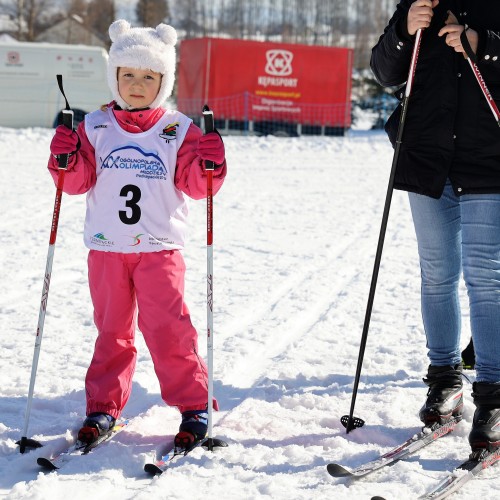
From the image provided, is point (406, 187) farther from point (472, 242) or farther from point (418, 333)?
point (418, 333)

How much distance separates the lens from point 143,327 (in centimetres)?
343

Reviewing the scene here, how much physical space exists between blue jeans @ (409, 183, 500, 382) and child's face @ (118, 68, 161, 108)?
1179 mm

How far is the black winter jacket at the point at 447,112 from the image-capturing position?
3146mm

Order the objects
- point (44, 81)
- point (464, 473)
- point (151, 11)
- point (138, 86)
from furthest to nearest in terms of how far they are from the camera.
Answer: point (151, 11) → point (44, 81) → point (138, 86) → point (464, 473)

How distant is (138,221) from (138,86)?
58cm

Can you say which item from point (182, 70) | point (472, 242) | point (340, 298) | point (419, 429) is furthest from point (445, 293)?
point (182, 70)

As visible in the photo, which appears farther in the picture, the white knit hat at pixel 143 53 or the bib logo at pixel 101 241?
the white knit hat at pixel 143 53

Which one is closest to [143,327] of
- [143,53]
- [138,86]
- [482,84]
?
[138,86]

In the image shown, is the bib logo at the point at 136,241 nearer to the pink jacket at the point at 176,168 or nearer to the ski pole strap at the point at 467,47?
the pink jacket at the point at 176,168

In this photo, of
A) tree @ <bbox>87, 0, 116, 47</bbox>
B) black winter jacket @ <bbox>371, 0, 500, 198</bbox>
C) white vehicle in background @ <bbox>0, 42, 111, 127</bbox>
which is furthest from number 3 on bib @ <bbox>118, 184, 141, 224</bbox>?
tree @ <bbox>87, 0, 116, 47</bbox>

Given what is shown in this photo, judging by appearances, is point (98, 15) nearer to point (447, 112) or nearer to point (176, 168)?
point (176, 168)

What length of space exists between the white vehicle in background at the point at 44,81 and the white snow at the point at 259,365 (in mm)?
11690

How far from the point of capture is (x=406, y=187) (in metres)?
3.35

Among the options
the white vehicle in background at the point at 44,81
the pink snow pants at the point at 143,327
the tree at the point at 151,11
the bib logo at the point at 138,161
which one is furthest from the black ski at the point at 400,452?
the tree at the point at 151,11
